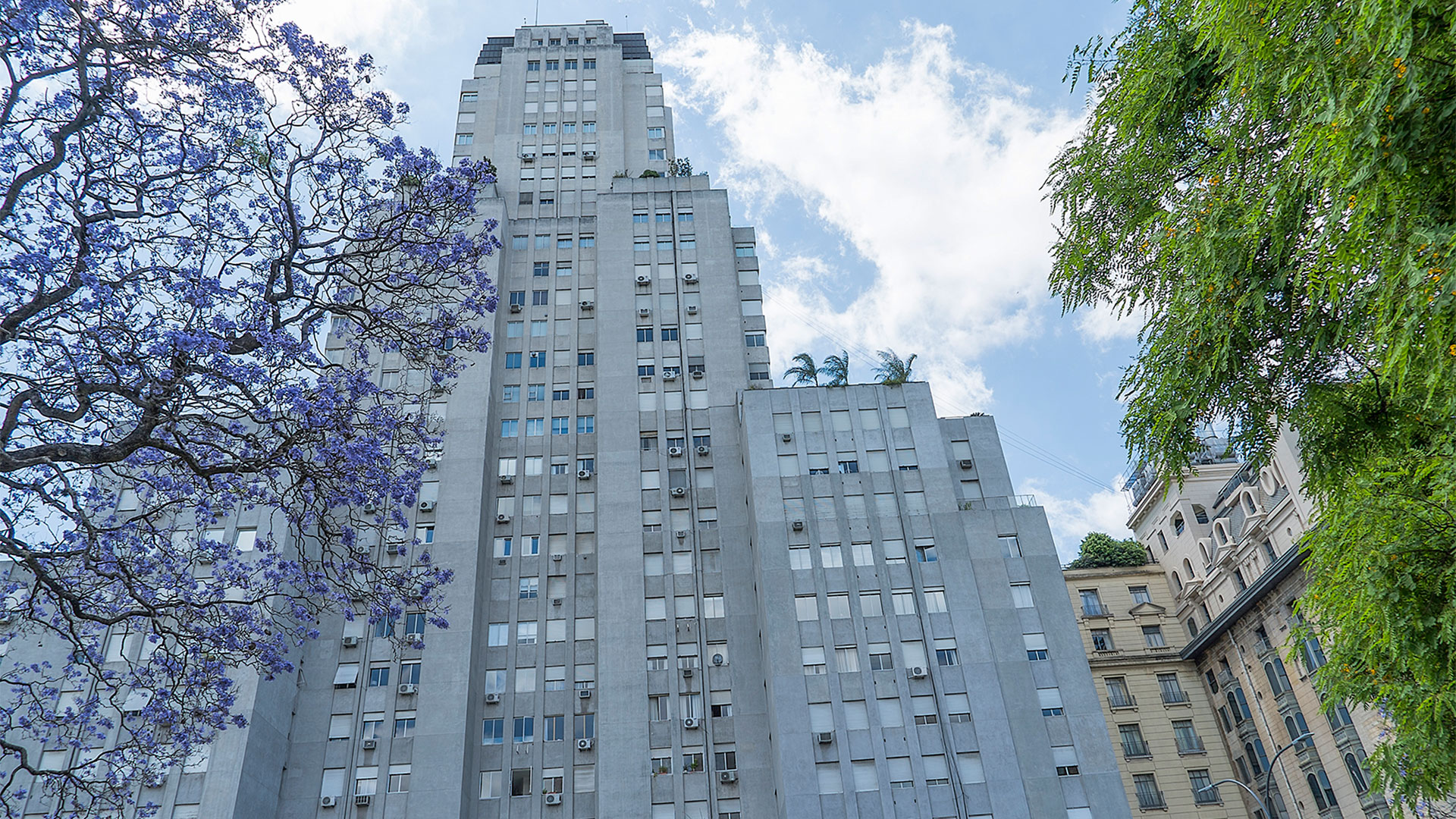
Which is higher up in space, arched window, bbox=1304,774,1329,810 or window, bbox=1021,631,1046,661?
window, bbox=1021,631,1046,661

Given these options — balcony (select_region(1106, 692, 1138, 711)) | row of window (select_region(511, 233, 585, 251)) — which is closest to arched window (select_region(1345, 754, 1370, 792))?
balcony (select_region(1106, 692, 1138, 711))

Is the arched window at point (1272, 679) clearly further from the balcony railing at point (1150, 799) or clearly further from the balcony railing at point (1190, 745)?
the balcony railing at point (1150, 799)

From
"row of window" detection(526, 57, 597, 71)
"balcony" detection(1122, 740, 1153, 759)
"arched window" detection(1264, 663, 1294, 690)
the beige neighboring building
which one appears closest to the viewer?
"arched window" detection(1264, 663, 1294, 690)

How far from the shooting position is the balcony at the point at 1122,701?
202ft

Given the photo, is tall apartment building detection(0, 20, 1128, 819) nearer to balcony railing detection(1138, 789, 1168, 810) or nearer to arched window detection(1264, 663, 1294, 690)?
arched window detection(1264, 663, 1294, 690)

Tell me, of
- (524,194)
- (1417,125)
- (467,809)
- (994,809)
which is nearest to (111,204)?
(1417,125)

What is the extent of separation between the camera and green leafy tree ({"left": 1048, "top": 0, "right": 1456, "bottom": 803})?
795 cm

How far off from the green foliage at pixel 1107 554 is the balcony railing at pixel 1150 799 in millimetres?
16576

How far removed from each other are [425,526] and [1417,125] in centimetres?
4458

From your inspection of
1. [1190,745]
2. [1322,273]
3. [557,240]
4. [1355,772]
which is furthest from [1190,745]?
[1322,273]

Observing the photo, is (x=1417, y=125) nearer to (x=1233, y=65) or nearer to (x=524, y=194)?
(x=1233, y=65)

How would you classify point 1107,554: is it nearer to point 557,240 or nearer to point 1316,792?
point 1316,792

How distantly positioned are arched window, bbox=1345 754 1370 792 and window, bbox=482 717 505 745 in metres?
42.0

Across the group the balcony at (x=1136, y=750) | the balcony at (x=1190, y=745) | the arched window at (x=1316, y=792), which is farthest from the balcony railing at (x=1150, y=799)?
the arched window at (x=1316, y=792)
